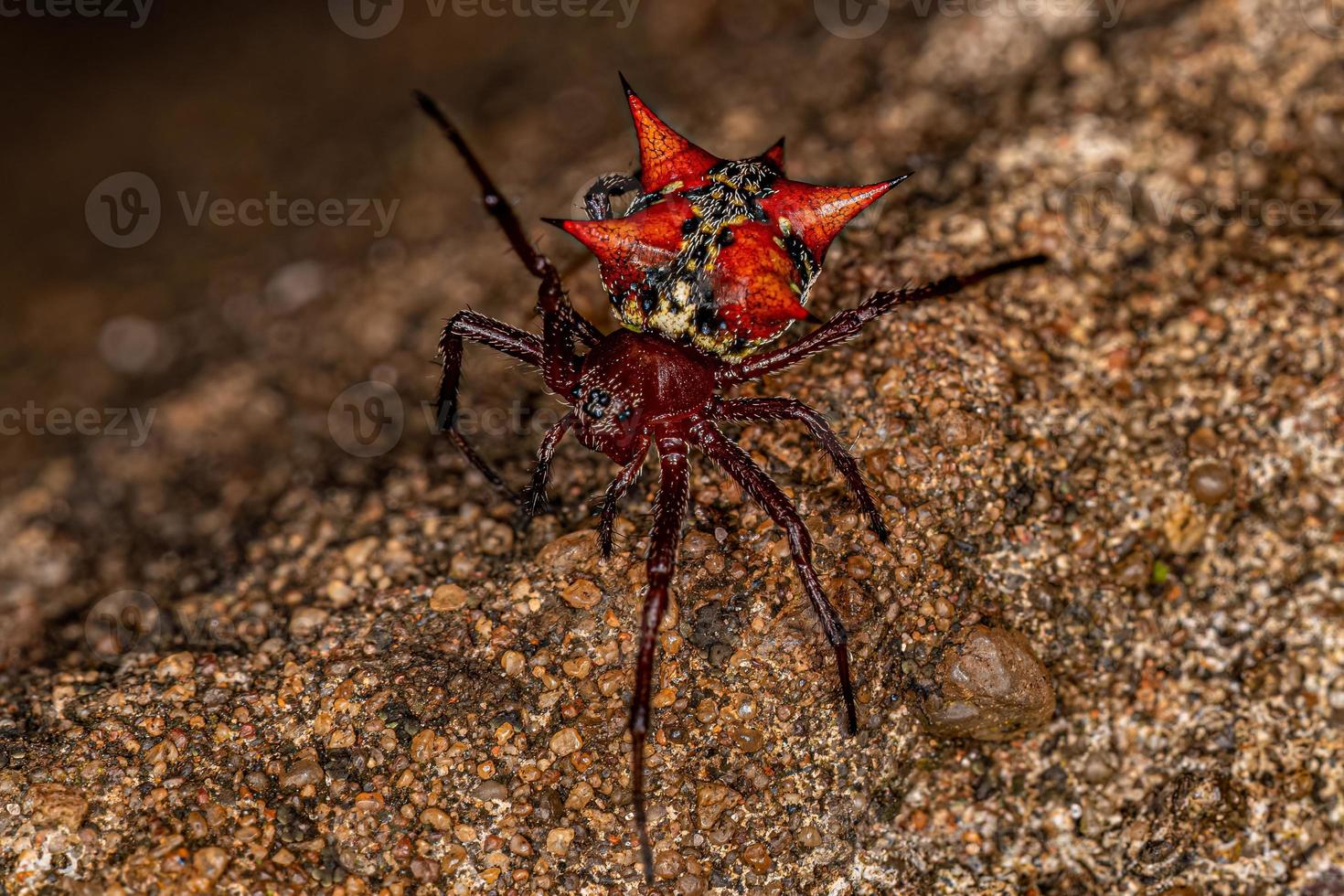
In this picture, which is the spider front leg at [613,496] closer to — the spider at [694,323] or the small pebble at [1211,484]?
the spider at [694,323]

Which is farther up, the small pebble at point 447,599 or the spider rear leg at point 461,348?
the spider rear leg at point 461,348

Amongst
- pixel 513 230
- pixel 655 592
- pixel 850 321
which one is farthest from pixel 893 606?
pixel 513 230

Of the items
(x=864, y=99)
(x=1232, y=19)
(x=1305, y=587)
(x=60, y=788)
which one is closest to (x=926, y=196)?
(x=864, y=99)

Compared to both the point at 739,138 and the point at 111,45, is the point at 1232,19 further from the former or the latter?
A: the point at 111,45

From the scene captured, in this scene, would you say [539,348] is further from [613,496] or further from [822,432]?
[822,432]

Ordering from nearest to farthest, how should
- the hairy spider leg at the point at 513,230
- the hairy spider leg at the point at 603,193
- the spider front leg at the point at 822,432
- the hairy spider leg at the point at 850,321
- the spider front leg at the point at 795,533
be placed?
1. the hairy spider leg at the point at 513,230
2. the spider front leg at the point at 795,533
3. the spider front leg at the point at 822,432
4. the hairy spider leg at the point at 850,321
5. the hairy spider leg at the point at 603,193

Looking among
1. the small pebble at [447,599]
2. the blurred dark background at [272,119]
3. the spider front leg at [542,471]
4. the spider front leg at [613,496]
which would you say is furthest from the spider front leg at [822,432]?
the blurred dark background at [272,119]
